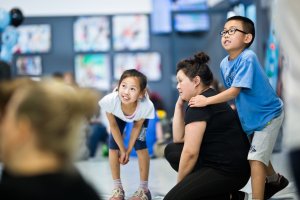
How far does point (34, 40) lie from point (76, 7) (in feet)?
3.14

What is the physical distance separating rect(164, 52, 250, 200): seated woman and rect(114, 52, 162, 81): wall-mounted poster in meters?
6.74

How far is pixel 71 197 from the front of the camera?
155 cm

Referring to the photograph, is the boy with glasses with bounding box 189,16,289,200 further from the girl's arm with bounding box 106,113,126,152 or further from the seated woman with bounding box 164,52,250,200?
the girl's arm with bounding box 106,113,126,152

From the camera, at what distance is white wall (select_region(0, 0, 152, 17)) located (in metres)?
10.1

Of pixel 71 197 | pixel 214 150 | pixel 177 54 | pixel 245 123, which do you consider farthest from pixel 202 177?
pixel 177 54

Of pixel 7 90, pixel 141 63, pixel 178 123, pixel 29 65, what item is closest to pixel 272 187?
pixel 178 123

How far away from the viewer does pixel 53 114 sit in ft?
5.02

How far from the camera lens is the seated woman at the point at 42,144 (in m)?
1.52

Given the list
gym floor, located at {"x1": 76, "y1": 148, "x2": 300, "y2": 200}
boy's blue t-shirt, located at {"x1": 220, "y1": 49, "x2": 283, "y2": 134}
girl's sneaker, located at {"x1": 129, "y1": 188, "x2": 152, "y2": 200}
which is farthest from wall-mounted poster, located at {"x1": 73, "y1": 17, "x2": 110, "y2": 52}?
boy's blue t-shirt, located at {"x1": 220, "y1": 49, "x2": 283, "y2": 134}

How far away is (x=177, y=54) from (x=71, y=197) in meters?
8.67

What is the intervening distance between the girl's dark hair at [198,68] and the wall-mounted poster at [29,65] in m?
7.08

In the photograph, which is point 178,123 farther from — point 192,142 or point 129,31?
point 129,31

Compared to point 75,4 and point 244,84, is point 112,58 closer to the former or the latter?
point 75,4

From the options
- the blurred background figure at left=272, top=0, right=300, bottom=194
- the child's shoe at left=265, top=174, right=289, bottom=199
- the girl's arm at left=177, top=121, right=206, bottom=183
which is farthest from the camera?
Answer: the child's shoe at left=265, top=174, right=289, bottom=199
